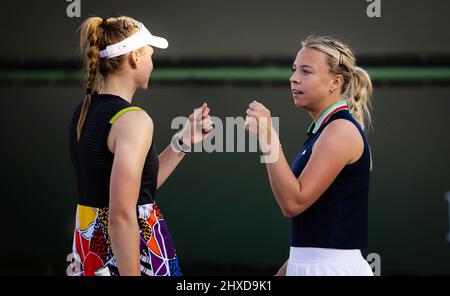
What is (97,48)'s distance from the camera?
200 cm

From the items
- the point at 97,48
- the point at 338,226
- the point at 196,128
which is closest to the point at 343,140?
the point at 338,226

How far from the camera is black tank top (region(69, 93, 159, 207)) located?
1907 millimetres

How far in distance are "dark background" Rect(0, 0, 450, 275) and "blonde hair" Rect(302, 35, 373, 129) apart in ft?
4.58

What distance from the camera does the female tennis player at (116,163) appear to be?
183 cm

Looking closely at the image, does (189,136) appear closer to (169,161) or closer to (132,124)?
(169,161)

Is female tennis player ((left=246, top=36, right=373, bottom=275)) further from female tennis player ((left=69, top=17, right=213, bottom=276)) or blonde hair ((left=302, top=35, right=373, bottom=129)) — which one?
female tennis player ((left=69, top=17, right=213, bottom=276))

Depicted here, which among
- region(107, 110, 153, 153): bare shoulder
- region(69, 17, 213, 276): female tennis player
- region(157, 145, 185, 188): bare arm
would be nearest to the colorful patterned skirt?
region(69, 17, 213, 276): female tennis player

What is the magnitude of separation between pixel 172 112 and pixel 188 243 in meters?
0.69

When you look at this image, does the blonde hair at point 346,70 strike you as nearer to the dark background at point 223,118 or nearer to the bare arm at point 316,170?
the bare arm at point 316,170

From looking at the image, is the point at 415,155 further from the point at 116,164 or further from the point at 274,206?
the point at 116,164

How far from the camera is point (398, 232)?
12.2 feet

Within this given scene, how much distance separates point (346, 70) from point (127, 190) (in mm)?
848

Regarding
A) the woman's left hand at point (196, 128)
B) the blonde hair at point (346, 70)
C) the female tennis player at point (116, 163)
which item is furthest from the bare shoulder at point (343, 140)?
the female tennis player at point (116, 163)
